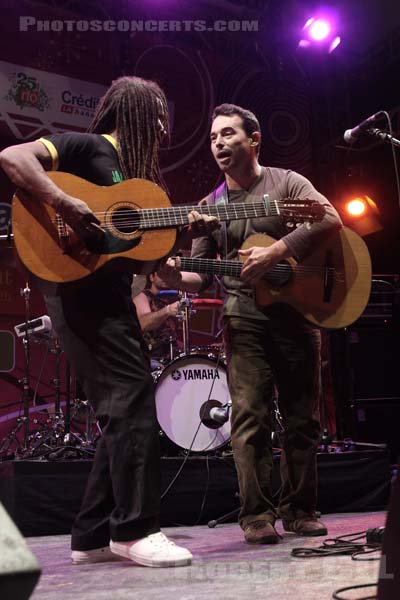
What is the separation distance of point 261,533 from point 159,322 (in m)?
3.32

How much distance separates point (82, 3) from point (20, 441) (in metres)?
5.78

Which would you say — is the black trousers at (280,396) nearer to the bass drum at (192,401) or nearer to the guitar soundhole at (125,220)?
the guitar soundhole at (125,220)

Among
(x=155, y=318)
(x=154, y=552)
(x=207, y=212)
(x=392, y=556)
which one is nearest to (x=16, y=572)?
(x=392, y=556)

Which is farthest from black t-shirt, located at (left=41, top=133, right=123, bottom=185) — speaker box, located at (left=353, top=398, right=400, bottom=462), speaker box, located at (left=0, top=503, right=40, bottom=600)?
speaker box, located at (left=353, top=398, right=400, bottom=462)

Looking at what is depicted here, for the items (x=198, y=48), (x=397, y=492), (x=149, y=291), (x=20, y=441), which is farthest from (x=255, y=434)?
(x=198, y=48)

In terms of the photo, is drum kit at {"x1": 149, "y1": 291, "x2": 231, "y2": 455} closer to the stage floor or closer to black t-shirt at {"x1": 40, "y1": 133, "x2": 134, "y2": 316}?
the stage floor

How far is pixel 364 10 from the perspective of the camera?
891cm

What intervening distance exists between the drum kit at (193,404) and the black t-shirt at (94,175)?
2849 mm

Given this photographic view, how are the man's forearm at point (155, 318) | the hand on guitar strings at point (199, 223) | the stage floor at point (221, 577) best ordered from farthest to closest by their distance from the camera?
the man's forearm at point (155, 318), the hand on guitar strings at point (199, 223), the stage floor at point (221, 577)

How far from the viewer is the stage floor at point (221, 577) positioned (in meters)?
1.91

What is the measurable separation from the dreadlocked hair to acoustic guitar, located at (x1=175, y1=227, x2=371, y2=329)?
626 mm

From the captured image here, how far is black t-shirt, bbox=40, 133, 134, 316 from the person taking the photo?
253 centimetres

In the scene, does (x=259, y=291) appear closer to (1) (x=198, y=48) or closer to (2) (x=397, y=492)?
(2) (x=397, y=492)

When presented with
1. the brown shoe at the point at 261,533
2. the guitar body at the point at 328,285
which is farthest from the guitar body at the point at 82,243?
the brown shoe at the point at 261,533
